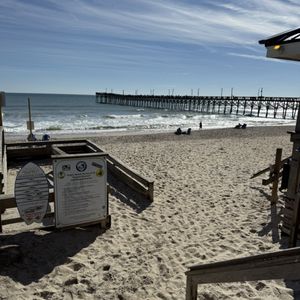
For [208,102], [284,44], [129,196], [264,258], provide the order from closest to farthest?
[264,258] < [284,44] < [129,196] < [208,102]

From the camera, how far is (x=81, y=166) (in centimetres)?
518

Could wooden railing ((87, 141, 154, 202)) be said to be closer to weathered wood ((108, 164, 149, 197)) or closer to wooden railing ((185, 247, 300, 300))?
weathered wood ((108, 164, 149, 197))

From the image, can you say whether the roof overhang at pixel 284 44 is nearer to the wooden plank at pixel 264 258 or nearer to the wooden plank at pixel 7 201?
the wooden plank at pixel 264 258

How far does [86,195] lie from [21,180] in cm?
104

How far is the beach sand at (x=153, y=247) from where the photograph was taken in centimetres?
398

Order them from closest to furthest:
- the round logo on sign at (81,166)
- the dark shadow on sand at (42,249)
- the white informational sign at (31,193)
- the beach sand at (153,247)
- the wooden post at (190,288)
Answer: the wooden post at (190,288) → the beach sand at (153,247) → the dark shadow on sand at (42,249) → the white informational sign at (31,193) → the round logo on sign at (81,166)

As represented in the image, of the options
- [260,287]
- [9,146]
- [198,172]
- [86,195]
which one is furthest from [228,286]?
[9,146]

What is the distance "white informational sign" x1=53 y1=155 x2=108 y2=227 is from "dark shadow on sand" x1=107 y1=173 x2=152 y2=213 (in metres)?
1.53

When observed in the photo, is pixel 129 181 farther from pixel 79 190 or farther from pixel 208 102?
pixel 208 102

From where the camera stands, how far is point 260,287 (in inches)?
160

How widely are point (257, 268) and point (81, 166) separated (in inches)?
151

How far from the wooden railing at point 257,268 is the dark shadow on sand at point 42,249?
270cm

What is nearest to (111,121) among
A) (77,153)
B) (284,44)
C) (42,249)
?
(77,153)

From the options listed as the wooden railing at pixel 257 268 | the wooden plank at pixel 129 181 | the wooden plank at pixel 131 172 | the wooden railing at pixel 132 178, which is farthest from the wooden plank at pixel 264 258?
the wooden plank at pixel 129 181
